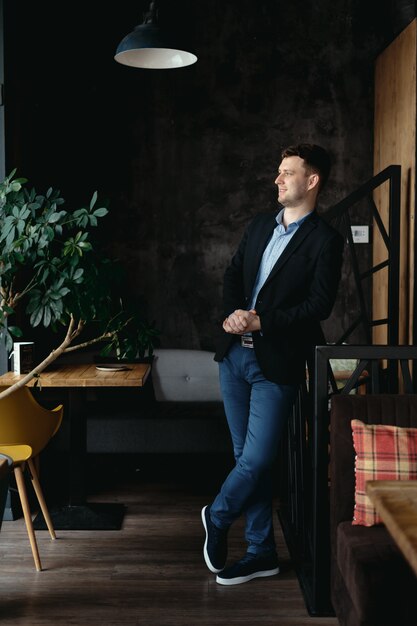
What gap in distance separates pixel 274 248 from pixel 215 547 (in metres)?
1.31

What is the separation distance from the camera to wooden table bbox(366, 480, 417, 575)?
1.57m

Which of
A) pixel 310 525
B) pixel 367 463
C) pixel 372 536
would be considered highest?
pixel 367 463

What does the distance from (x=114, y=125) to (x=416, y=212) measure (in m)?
2.37

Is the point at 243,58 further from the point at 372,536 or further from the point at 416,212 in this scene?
the point at 372,536

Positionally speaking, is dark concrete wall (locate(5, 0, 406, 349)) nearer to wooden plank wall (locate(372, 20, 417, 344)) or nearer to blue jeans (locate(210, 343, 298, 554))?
wooden plank wall (locate(372, 20, 417, 344))

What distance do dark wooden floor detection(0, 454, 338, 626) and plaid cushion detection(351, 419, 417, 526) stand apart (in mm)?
537

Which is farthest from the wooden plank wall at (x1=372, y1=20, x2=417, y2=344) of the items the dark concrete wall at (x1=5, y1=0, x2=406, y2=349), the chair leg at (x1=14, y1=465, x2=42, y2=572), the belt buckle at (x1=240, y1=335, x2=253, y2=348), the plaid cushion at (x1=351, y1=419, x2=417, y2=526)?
the chair leg at (x1=14, y1=465, x2=42, y2=572)

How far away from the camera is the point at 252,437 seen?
3.10 metres

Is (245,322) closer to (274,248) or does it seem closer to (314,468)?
(274,248)

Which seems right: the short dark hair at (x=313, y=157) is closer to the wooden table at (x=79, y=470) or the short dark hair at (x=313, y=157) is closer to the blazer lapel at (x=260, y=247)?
the blazer lapel at (x=260, y=247)

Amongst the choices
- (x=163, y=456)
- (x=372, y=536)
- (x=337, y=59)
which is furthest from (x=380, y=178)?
(x=372, y=536)

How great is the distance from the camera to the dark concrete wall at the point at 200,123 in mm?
5582

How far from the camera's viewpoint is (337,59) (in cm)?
565

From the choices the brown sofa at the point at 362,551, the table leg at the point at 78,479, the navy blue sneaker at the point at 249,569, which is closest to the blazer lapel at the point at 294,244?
the brown sofa at the point at 362,551
